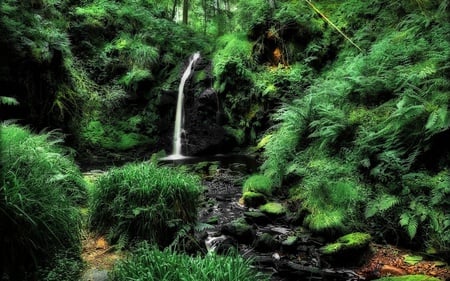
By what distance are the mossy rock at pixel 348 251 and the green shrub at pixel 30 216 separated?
344 cm

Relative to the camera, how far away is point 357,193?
20.7ft

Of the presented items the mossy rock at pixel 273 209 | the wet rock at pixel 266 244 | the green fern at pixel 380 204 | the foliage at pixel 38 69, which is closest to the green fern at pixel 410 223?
the green fern at pixel 380 204

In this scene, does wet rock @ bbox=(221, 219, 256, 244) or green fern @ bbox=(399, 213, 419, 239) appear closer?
green fern @ bbox=(399, 213, 419, 239)

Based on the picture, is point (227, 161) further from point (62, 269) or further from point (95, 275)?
point (62, 269)

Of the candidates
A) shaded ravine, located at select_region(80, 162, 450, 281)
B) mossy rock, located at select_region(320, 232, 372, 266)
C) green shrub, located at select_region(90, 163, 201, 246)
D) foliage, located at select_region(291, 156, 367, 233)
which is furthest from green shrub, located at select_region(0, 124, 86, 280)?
foliage, located at select_region(291, 156, 367, 233)

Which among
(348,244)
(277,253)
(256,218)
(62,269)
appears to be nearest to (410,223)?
(348,244)

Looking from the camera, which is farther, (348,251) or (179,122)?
(179,122)

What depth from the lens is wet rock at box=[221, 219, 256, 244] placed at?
5.96m

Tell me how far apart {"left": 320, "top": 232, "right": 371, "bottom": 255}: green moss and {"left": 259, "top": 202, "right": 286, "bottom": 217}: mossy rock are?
4.86 ft

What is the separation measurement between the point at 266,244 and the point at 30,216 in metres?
3.50

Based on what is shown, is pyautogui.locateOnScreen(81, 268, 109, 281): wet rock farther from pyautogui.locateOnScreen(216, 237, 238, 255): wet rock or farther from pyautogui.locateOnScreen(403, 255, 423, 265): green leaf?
pyautogui.locateOnScreen(403, 255, 423, 265): green leaf

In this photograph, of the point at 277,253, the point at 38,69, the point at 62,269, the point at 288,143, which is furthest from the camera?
the point at 288,143

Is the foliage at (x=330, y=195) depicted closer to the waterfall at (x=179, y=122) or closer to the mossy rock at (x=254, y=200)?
the mossy rock at (x=254, y=200)

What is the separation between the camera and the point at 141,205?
16.4 feet
